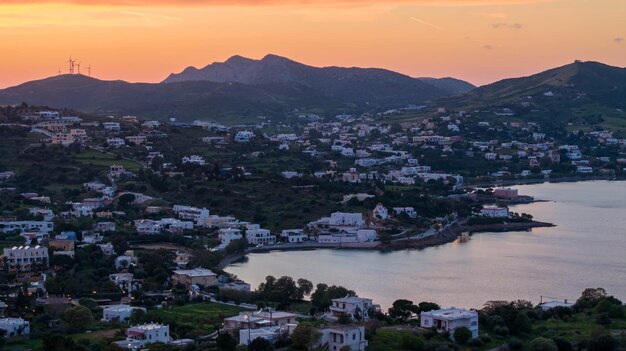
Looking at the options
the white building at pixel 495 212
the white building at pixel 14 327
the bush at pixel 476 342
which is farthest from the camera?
the white building at pixel 495 212

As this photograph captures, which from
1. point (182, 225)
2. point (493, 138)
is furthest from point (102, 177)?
point (493, 138)

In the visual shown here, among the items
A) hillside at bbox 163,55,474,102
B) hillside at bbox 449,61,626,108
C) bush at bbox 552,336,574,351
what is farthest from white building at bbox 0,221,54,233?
hillside at bbox 163,55,474,102

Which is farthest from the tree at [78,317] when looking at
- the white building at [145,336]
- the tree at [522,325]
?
the tree at [522,325]

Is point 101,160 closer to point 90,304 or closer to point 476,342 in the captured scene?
point 90,304

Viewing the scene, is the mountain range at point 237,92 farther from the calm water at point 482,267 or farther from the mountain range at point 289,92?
the calm water at point 482,267

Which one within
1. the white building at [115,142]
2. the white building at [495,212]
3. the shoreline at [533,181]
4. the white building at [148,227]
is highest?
the white building at [115,142]

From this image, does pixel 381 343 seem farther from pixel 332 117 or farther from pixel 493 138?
pixel 332 117
